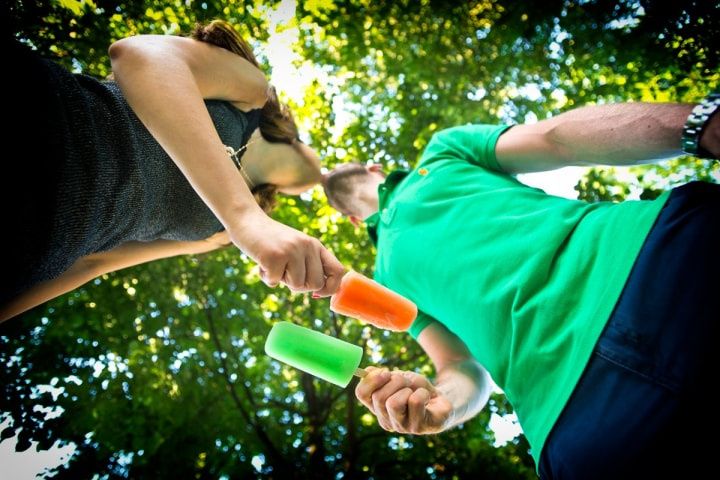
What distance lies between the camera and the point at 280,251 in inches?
45.4

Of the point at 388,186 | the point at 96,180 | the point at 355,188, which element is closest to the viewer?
the point at 96,180

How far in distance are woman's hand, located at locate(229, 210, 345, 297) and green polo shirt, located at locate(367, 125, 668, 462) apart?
0.89 m

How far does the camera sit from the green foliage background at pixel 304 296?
173 inches

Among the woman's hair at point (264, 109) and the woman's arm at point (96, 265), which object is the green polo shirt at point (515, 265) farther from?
the woman's arm at point (96, 265)

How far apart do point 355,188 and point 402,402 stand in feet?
8.51

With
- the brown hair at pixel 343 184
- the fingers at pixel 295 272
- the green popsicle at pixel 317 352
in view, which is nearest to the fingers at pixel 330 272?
the fingers at pixel 295 272

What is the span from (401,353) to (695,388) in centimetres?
597

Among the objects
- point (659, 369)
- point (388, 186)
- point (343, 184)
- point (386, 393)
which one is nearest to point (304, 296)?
point (343, 184)

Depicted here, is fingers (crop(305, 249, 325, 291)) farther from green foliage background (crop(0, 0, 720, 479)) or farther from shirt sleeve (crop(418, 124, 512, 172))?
green foliage background (crop(0, 0, 720, 479))

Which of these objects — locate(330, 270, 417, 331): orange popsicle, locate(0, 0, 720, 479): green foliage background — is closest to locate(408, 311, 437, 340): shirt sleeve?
locate(330, 270, 417, 331): orange popsicle

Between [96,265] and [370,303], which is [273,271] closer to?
[370,303]

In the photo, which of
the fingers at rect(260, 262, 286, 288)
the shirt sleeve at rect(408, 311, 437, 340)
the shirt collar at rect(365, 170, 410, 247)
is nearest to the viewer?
the fingers at rect(260, 262, 286, 288)

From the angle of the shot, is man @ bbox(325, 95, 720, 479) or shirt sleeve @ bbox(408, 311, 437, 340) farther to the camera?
shirt sleeve @ bbox(408, 311, 437, 340)

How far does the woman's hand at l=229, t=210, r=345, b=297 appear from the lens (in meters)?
1.16
